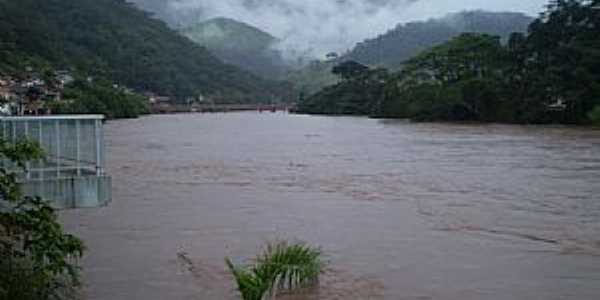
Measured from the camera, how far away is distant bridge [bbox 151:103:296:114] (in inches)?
4583

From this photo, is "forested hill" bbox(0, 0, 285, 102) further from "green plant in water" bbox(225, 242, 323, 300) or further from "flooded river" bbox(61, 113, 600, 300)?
"green plant in water" bbox(225, 242, 323, 300)

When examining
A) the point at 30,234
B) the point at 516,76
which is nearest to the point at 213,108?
the point at 516,76

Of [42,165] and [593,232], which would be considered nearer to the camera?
[42,165]

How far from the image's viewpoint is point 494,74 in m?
62.4

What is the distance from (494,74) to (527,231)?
4969cm

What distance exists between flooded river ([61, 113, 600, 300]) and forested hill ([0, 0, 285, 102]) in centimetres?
4485

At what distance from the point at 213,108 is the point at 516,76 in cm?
7549

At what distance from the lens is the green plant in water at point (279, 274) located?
8578 millimetres

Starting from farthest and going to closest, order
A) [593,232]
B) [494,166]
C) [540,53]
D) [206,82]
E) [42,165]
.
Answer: [206,82] → [540,53] → [494,166] → [593,232] → [42,165]

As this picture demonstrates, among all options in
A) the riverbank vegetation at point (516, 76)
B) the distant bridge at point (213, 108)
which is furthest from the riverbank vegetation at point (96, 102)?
the riverbank vegetation at point (516, 76)

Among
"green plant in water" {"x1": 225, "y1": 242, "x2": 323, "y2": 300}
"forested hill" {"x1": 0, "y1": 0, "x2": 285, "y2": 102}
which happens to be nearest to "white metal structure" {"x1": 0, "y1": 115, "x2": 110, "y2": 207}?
"green plant in water" {"x1": 225, "y1": 242, "x2": 323, "y2": 300}

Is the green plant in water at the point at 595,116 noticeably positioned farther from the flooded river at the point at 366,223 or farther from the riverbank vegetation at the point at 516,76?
the flooded river at the point at 366,223

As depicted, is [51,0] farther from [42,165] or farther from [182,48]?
[42,165]

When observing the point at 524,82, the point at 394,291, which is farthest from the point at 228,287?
the point at 524,82
